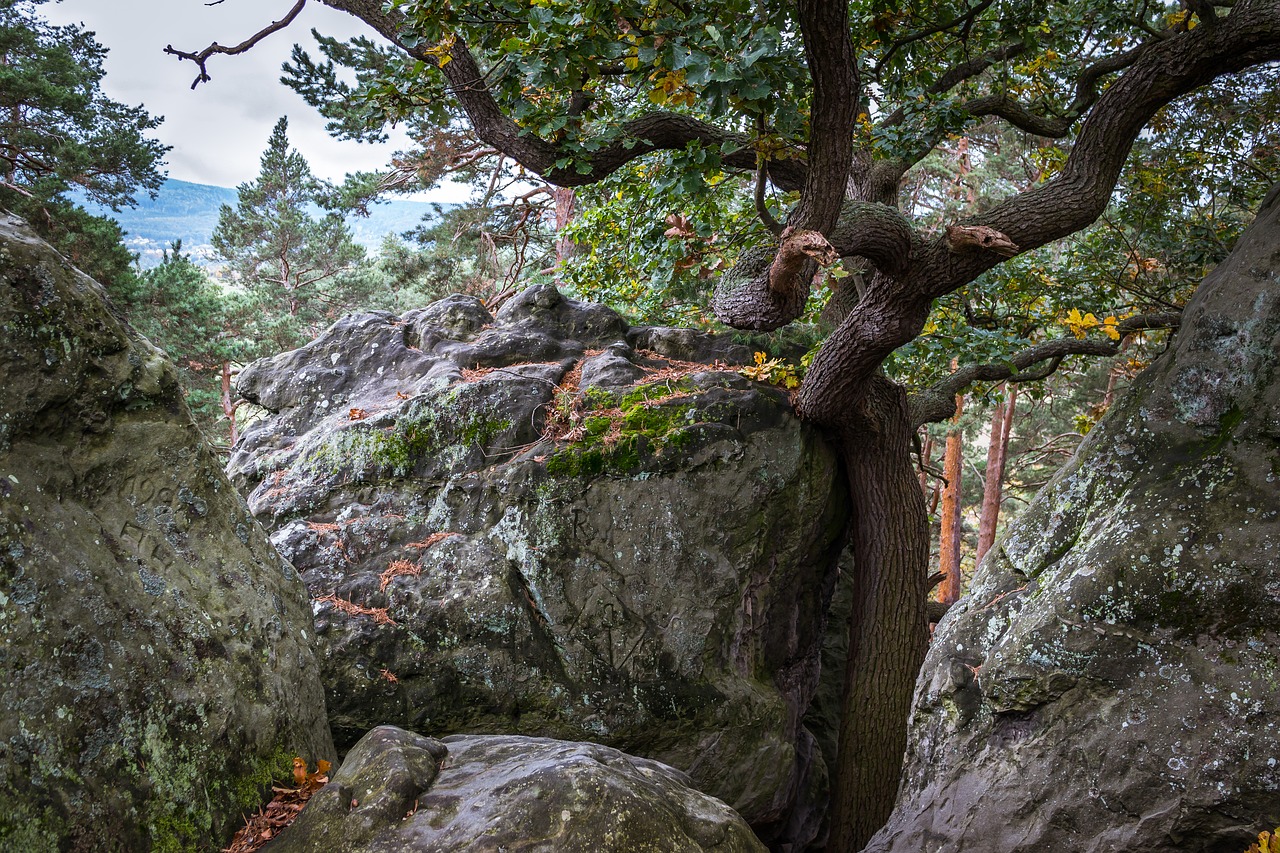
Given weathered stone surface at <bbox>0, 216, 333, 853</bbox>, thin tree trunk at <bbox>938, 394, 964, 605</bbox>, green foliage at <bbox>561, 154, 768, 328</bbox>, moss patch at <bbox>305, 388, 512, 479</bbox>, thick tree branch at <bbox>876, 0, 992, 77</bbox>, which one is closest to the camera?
weathered stone surface at <bbox>0, 216, 333, 853</bbox>

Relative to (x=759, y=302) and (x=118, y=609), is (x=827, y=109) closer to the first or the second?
(x=759, y=302)

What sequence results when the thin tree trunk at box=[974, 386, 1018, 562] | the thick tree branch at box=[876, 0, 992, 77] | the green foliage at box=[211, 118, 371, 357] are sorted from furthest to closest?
1. the green foliage at box=[211, 118, 371, 357]
2. the thin tree trunk at box=[974, 386, 1018, 562]
3. the thick tree branch at box=[876, 0, 992, 77]

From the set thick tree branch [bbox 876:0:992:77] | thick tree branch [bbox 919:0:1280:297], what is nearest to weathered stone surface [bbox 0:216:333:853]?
thick tree branch [bbox 919:0:1280:297]

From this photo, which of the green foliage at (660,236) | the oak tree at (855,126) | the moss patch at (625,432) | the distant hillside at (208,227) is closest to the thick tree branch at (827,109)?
the oak tree at (855,126)

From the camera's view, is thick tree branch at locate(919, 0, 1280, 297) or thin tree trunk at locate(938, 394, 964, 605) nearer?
thick tree branch at locate(919, 0, 1280, 297)

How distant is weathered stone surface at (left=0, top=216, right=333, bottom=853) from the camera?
269 cm

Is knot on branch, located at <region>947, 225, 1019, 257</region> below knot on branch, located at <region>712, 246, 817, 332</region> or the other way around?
the other way around

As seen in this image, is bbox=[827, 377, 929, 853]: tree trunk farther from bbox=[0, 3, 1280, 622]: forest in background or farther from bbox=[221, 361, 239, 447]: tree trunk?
bbox=[221, 361, 239, 447]: tree trunk

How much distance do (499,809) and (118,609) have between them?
68.6 inches

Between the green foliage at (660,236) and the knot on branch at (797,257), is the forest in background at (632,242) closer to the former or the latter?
the green foliage at (660,236)

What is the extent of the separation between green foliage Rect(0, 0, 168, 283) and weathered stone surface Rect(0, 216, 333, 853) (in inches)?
364

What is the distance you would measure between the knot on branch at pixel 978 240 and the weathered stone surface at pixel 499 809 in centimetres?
364

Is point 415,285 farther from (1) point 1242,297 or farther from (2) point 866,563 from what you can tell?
(1) point 1242,297

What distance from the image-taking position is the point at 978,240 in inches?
187
